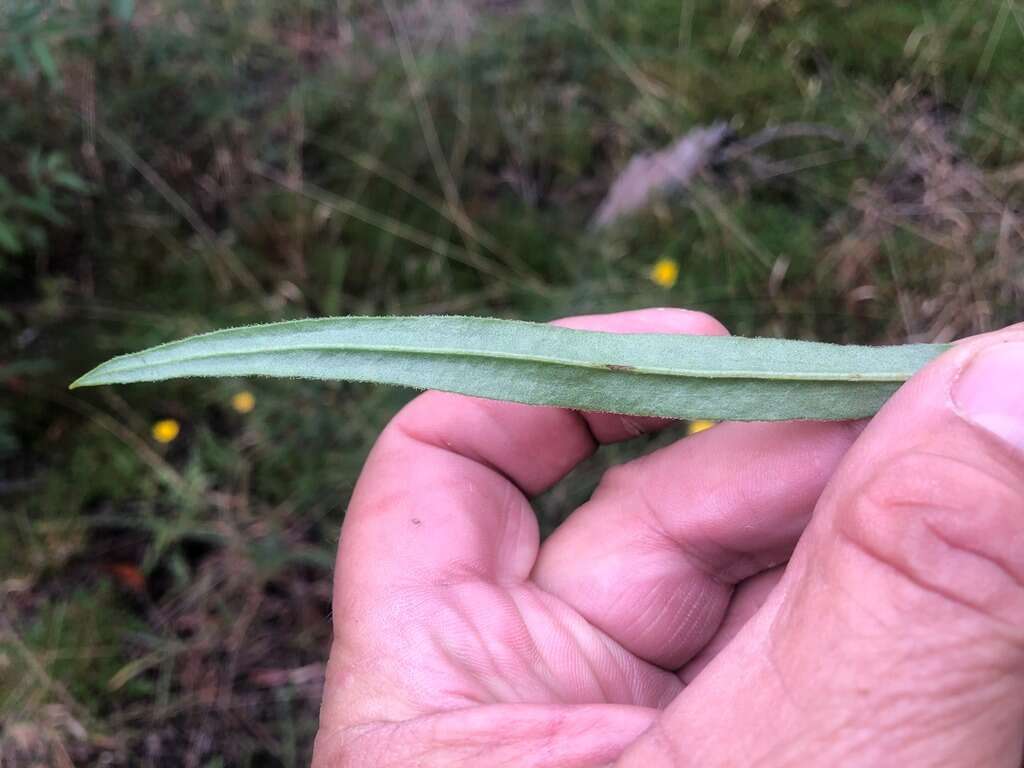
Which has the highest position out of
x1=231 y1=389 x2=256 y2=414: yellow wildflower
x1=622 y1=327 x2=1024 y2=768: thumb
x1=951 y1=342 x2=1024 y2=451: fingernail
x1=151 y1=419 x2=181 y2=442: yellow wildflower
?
x1=951 y1=342 x2=1024 y2=451: fingernail

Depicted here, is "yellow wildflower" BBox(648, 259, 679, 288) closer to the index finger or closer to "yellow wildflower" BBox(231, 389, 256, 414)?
the index finger

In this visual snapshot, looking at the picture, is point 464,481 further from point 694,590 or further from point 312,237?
point 312,237

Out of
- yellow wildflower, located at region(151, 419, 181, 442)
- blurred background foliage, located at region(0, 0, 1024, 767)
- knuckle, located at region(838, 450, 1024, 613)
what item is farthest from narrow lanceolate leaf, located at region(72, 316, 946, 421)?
yellow wildflower, located at region(151, 419, 181, 442)

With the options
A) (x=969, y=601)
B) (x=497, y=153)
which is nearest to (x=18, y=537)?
(x=497, y=153)

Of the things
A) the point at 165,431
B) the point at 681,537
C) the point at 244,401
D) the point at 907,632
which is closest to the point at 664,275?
the point at 681,537

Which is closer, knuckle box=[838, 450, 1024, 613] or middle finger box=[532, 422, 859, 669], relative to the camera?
knuckle box=[838, 450, 1024, 613]

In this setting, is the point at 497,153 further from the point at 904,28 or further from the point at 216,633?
the point at 216,633

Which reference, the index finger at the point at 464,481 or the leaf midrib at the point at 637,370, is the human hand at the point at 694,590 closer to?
the index finger at the point at 464,481
